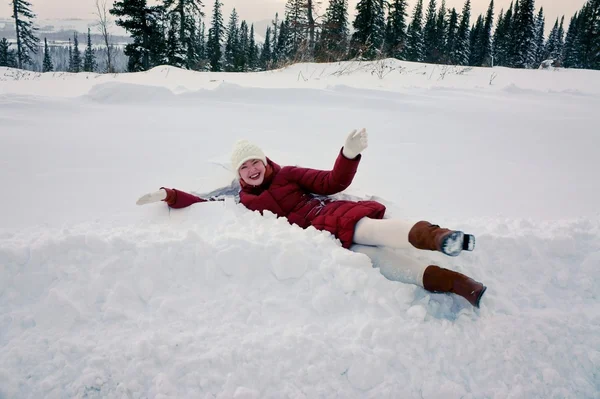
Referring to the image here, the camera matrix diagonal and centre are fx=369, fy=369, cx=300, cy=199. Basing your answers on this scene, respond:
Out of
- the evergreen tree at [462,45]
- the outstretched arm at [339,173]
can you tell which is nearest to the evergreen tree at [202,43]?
the evergreen tree at [462,45]

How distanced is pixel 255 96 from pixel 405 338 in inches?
210

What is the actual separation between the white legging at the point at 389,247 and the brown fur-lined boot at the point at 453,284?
0.05 m

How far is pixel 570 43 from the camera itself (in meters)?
41.9

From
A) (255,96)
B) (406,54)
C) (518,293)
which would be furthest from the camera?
(406,54)

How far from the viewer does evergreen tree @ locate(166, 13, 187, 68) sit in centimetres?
2220

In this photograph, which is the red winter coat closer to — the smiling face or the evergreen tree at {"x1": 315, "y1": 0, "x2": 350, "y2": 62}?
the smiling face

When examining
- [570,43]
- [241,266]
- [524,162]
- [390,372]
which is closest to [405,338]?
[390,372]

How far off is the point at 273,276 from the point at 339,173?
3.35ft

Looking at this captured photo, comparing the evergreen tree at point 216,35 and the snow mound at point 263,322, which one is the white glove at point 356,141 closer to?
the snow mound at point 263,322

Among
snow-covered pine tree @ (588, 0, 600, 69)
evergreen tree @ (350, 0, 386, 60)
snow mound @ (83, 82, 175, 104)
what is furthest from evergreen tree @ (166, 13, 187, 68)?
snow-covered pine tree @ (588, 0, 600, 69)

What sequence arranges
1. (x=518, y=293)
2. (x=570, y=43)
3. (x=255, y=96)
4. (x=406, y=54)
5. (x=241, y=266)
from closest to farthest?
(x=241, y=266)
(x=518, y=293)
(x=255, y=96)
(x=406, y=54)
(x=570, y=43)

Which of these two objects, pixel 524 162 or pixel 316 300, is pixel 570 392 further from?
pixel 524 162

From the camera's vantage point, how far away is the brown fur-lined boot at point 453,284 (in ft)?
6.33

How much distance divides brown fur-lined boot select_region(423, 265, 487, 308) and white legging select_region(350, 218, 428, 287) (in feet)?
0.18
